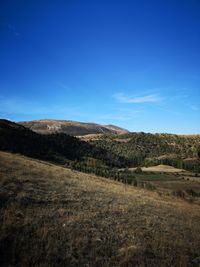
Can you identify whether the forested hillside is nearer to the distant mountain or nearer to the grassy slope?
the distant mountain

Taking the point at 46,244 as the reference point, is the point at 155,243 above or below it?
below

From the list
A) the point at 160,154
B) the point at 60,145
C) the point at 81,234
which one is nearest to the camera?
the point at 81,234

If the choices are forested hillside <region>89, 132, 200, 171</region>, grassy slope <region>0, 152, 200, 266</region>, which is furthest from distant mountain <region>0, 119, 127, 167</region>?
grassy slope <region>0, 152, 200, 266</region>

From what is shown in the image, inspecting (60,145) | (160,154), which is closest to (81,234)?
(60,145)

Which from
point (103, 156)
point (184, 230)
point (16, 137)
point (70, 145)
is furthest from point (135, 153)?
point (184, 230)

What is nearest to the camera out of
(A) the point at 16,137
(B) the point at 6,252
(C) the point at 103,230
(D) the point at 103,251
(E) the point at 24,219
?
(B) the point at 6,252

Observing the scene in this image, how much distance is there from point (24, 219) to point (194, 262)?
25.5 ft

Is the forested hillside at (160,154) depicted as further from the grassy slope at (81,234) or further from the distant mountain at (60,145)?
the grassy slope at (81,234)

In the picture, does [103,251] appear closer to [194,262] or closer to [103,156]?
[194,262]

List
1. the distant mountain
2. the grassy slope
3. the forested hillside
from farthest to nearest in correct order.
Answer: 1. the forested hillside
2. the distant mountain
3. the grassy slope

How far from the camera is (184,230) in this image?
14570 mm

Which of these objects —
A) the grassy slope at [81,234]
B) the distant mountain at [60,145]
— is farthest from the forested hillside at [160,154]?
the grassy slope at [81,234]

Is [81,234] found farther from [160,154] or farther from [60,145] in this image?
[160,154]

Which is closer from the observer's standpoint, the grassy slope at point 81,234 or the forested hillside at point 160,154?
the grassy slope at point 81,234
